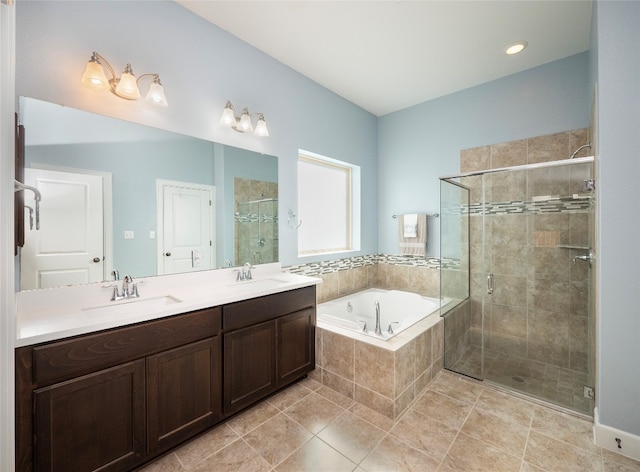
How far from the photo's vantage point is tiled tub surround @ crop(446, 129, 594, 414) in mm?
2146

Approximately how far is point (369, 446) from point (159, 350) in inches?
50.1

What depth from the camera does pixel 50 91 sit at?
1.47m

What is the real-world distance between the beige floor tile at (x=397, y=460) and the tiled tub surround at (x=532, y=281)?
114 centimetres

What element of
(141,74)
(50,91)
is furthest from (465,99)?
(50,91)

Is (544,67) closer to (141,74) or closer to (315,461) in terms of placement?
(141,74)

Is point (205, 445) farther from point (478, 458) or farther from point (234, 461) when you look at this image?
point (478, 458)

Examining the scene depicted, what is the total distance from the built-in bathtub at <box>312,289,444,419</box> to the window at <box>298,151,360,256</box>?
0.94 meters

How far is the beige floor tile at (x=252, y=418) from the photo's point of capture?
1715 mm

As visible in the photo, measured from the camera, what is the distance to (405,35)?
86.4 inches

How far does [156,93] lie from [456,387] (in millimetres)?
2990

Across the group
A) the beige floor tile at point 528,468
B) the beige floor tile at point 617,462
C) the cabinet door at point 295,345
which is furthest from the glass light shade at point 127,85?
the beige floor tile at point 617,462

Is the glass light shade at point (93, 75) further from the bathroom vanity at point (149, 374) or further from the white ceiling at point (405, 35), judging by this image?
the bathroom vanity at point (149, 374)

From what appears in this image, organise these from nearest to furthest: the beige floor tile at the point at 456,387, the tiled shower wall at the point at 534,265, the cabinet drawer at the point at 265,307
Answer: the cabinet drawer at the point at 265,307 < the beige floor tile at the point at 456,387 < the tiled shower wall at the point at 534,265

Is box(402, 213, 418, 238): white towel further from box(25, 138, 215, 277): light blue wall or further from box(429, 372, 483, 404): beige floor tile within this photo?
box(25, 138, 215, 277): light blue wall
